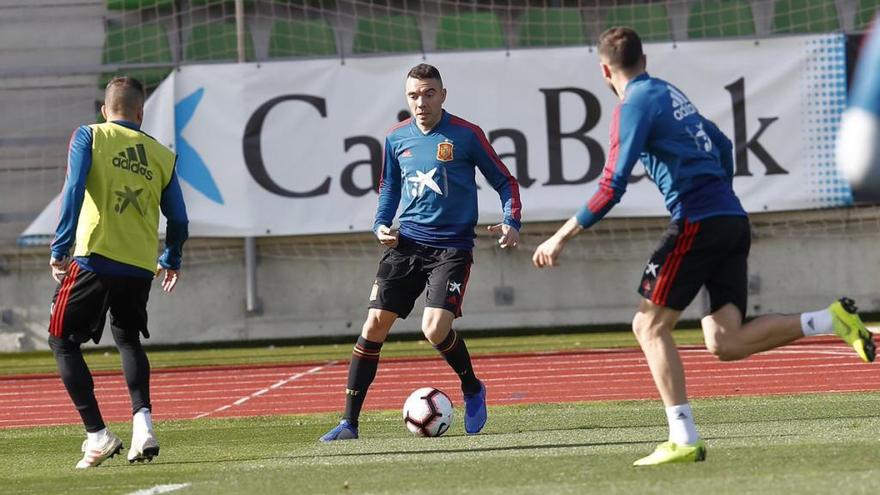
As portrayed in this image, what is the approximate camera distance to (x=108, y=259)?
7.09 m

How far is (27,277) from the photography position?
56.7 ft

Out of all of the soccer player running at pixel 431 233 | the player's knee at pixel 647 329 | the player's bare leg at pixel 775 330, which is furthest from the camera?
the soccer player running at pixel 431 233

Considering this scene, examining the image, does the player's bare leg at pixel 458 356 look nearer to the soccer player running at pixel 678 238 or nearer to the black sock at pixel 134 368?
the black sock at pixel 134 368

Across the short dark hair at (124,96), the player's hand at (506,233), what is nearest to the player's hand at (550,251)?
the player's hand at (506,233)

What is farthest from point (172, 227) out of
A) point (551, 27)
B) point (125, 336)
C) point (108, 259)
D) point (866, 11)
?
point (866, 11)

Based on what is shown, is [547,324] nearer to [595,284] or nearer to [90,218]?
[595,284]

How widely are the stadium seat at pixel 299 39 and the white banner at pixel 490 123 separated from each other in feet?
3.22

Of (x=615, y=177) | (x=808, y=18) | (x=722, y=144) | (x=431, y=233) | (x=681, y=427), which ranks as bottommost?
(x=681, y=427)

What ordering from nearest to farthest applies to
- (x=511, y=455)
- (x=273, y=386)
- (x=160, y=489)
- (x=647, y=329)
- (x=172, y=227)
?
(x=160, y=489) < (x=647, y=329) < (x=511, y=455) < (x=172, y=227) < (x=273, y=386)

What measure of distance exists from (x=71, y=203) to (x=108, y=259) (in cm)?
35

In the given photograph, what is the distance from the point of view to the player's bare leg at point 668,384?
19.7ft

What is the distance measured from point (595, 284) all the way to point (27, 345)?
6.91m

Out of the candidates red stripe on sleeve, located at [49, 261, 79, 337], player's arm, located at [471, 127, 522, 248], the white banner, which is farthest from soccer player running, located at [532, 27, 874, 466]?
the white banner

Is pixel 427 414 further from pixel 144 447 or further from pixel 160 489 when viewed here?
pixel 160 489
